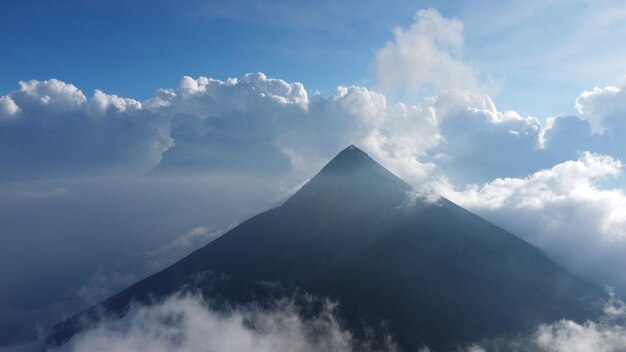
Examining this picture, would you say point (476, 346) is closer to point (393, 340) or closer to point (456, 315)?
point (456, 315)

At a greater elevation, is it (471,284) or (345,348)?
(471,284)

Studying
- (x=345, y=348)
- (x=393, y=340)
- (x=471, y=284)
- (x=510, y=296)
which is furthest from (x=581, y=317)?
(x=345, y=348)

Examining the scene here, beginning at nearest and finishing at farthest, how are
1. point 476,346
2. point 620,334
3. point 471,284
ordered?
1. point 476,346
2. point 620,334
3. point 471,284

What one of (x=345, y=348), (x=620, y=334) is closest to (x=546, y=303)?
(x=620, y=334)

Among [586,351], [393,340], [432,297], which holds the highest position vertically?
[432,297]

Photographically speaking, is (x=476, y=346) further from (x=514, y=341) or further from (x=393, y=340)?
(x=393, y=340)

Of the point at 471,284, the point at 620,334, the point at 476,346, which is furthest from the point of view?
the point at 471,284

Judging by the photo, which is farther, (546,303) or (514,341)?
(546,303)

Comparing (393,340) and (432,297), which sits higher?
(432,297)

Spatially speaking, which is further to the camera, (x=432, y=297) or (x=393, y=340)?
(x=432, y=297)
